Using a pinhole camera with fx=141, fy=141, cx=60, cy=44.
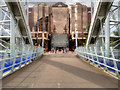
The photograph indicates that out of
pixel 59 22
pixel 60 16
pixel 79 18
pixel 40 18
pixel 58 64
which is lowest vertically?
pixel 58 64

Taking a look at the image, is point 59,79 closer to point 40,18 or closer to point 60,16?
point 40,18

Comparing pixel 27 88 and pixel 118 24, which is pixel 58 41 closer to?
pixel 118 24

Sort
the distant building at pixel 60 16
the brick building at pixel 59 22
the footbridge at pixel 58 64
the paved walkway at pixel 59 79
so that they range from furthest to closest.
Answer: the distant building at pixel 60 16 → the brick building at pixel 59 22 → the footbridge at pixel 58 64 → the paved walkway at pixel 59 79

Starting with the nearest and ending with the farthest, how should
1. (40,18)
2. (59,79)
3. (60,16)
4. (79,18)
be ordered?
(59,79) < (79,18) < (40,18) < (60,16)

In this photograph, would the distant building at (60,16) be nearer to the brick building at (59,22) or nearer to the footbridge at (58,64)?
the brick building at (59,22)

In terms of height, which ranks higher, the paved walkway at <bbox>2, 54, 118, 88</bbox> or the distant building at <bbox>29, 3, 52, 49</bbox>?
the distant building at <bbox>29, 3, 52, 49</bbox>

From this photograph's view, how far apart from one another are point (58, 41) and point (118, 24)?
43.3 meters

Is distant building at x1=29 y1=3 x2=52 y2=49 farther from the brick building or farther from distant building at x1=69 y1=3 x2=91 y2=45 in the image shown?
distant building at x1=69 y1=3 x2=91 y2=45

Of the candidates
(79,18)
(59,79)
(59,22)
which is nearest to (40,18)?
(59,22)

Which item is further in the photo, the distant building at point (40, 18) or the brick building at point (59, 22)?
the distant building at point (40, 18)

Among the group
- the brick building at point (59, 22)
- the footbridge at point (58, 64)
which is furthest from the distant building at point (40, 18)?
the footbridge at point (58, 64)

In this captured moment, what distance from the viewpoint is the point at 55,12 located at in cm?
7762

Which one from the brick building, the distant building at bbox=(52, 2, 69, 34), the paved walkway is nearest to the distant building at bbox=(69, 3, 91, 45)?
the brick building

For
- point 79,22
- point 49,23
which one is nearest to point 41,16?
point 49,23
